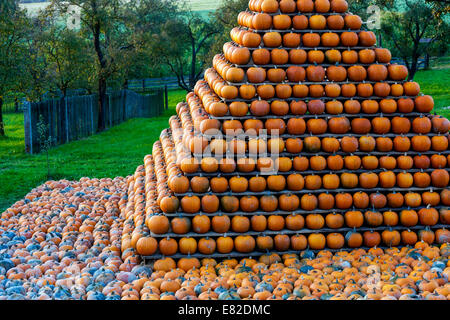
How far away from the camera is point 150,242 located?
8.33 meters

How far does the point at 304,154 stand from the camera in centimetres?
905

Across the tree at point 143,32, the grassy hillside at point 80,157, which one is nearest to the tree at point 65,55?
the tree at point 143,32

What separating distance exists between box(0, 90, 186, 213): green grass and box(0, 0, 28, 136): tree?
2.32 m

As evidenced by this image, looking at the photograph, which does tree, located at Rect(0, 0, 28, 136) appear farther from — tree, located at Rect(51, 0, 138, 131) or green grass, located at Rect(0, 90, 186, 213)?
tree, located at Rect(51, 0, 138, 131)

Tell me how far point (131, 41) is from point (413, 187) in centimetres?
2247

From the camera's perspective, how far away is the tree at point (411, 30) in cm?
3372

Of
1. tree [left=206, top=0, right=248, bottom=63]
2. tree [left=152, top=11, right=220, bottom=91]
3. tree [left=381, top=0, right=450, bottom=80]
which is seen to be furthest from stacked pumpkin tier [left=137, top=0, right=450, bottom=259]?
tree [left=152, top=11, right=220, bottom=91]

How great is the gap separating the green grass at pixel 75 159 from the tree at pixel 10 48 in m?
2.32

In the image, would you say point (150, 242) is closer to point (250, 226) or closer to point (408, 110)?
point (250, 226)

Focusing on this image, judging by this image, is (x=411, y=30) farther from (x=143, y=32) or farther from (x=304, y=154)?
(x=304, y=154)

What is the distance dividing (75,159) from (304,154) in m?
11.6

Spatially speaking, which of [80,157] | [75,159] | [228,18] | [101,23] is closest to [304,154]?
[75,159]

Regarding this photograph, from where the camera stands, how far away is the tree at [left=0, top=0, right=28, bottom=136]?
20766 mm

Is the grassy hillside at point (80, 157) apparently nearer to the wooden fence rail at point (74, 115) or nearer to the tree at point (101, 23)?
the wooden fence rail at point (74, 115)
